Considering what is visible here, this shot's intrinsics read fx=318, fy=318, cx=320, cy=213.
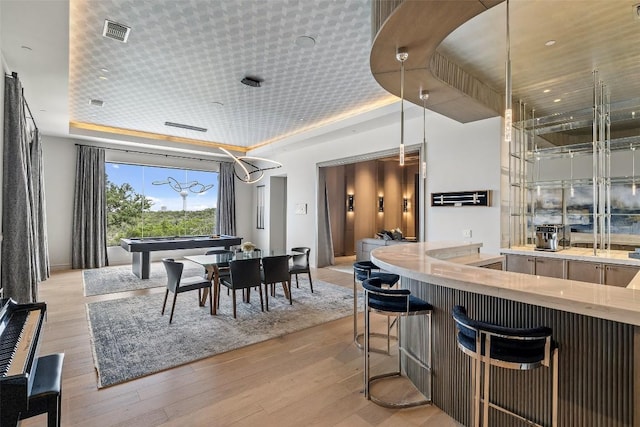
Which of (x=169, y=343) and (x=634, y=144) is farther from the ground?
(x=634, y=144)

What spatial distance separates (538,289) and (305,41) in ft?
10.5

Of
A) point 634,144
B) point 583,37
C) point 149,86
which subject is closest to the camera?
point 583,37

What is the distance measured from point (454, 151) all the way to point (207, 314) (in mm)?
4463

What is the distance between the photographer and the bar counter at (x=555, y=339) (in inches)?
60.1

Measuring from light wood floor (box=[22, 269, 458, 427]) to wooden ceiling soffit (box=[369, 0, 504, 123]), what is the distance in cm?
276

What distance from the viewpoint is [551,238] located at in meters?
4.25

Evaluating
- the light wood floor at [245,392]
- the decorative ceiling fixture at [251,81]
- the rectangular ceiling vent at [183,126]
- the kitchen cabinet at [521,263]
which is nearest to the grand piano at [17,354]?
the light wood floor at [245,392]

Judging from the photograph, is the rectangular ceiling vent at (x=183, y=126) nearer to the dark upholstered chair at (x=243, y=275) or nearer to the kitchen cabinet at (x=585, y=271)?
the dark upholstered chair at (x=243, y=275)

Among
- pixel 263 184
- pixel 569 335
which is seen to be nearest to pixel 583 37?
pixel 569 335

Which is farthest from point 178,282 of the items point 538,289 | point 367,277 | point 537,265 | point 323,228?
point 537,265

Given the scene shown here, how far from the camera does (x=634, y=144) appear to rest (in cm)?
418

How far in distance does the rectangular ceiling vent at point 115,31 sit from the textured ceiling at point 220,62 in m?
0.05

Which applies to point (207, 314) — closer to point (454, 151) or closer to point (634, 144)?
point (454, 151)

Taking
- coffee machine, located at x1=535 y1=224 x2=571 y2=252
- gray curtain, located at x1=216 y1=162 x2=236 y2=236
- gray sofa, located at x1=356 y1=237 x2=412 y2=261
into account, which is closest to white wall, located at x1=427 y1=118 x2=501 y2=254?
coffee machine, located at x1=535 y1=224 x2=571 y2=252
